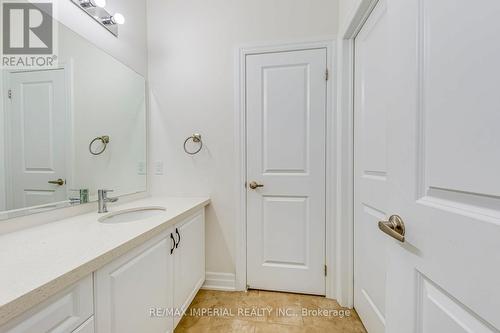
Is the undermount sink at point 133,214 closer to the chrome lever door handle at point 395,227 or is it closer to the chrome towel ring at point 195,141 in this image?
the chrome towel ring at point 195,141

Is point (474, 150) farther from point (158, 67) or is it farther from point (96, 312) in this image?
point (158, 67)

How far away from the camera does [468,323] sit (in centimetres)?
44

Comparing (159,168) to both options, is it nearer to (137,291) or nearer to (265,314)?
(137,291)

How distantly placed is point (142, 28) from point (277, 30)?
118 centimetres

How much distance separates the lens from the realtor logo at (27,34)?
0.98 meters

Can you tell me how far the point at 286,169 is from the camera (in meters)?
1.75

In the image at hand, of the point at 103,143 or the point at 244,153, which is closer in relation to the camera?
the point at 103,143

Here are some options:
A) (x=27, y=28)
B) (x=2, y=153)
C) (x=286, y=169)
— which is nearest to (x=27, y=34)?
(x=27, y=28)

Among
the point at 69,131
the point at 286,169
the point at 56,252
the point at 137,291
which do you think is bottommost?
the point at 137,291

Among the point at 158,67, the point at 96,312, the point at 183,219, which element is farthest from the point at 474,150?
the point at 158,67

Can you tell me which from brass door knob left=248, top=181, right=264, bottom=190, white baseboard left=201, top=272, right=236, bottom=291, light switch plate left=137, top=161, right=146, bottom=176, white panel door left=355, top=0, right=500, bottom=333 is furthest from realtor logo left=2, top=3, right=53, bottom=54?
white baseboard left=201, top=272, right=236, bottom=291

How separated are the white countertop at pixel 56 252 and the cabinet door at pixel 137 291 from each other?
0.07 m

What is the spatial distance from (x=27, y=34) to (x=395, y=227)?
181cm

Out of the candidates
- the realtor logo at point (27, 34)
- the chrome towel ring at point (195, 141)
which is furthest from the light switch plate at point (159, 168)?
the realtor logo at point (27, 34)
